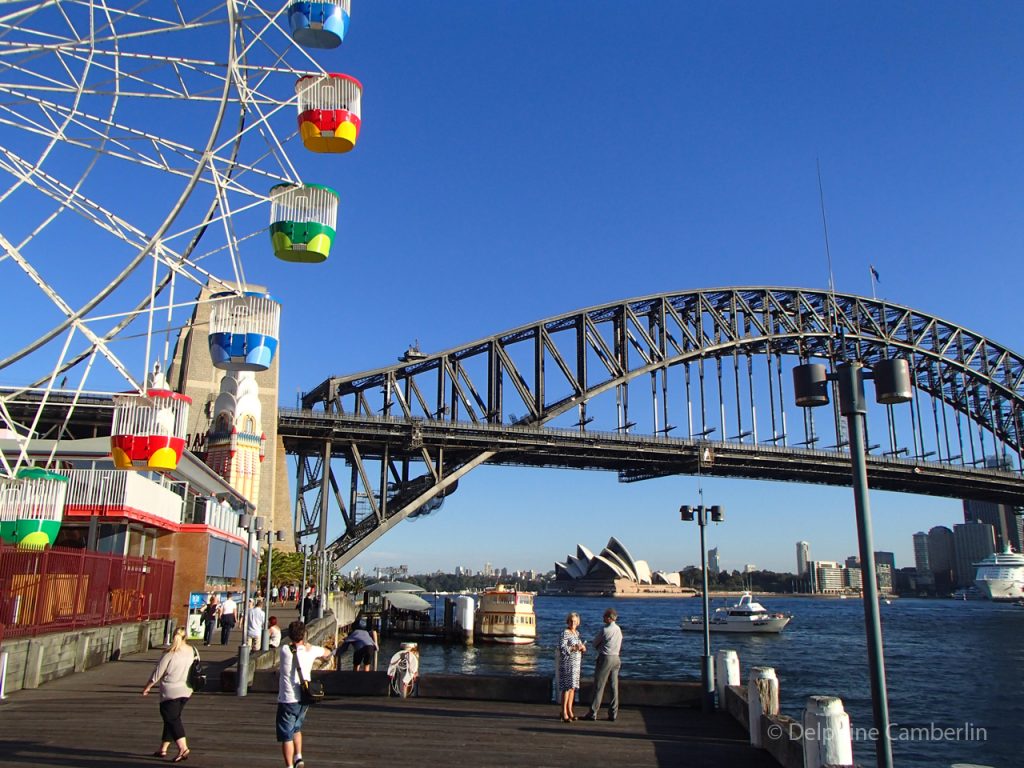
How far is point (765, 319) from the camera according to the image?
101 meters

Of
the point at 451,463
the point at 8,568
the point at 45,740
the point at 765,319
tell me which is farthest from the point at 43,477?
the point at 765,319

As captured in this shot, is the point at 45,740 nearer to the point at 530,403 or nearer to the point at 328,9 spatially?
the point at 328,9

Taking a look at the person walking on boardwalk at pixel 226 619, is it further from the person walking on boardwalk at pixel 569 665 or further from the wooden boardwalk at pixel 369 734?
the person walking on boardwalk at pixel 569 665

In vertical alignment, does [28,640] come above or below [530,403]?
below

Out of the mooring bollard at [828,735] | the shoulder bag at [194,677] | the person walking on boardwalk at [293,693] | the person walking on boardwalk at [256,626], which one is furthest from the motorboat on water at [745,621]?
the mooring bollard at [828,735]

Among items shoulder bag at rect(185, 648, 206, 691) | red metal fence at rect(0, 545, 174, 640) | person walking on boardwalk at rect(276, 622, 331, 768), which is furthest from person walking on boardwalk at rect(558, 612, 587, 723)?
red metal fence at rect(0, 545, 174, 640)

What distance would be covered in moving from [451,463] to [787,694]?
138 feet

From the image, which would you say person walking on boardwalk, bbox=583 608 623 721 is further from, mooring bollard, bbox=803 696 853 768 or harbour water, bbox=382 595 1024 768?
harbour water, bbox=382 595 1024 768

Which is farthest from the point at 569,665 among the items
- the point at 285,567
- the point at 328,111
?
the point at 285,567

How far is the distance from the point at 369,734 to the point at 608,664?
13.4 feet

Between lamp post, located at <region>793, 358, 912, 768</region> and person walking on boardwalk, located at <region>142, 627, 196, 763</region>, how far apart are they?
8295 millimetres

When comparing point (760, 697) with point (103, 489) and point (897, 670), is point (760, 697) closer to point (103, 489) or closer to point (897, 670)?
point (103, 489)

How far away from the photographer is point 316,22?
20.0 meters

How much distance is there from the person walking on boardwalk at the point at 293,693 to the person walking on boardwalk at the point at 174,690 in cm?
156
